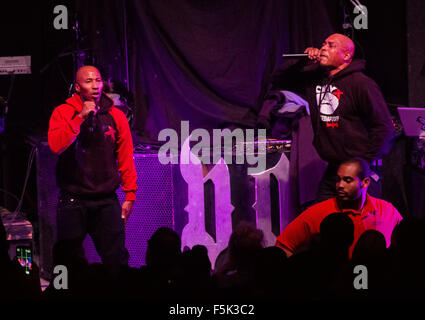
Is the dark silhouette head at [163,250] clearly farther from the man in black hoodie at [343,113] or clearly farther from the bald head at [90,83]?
the man in black hoodie at [343,113]

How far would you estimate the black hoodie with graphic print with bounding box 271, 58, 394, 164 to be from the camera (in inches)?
216

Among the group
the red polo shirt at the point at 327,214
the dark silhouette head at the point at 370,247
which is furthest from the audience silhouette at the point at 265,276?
the red polo shirt at the point at 327,214

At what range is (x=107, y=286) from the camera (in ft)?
9.83

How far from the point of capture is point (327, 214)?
5141 mm

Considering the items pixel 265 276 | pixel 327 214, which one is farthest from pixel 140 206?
pixel 265 276

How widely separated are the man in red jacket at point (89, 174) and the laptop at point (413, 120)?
2.49m

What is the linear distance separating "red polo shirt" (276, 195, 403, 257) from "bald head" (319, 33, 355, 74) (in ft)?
3.98

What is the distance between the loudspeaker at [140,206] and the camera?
6.18 meters

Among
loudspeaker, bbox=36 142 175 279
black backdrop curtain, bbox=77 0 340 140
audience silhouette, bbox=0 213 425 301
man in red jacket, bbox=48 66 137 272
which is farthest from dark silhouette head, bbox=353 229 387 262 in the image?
black backdrop curtain, bbox=77 0 340 140

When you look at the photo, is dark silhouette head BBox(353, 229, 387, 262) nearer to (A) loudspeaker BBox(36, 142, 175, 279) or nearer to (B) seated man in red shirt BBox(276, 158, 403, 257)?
(B) seated man in red shirt BBox(276, 158, 403, 257)

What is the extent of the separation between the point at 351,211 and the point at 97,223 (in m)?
1.99
